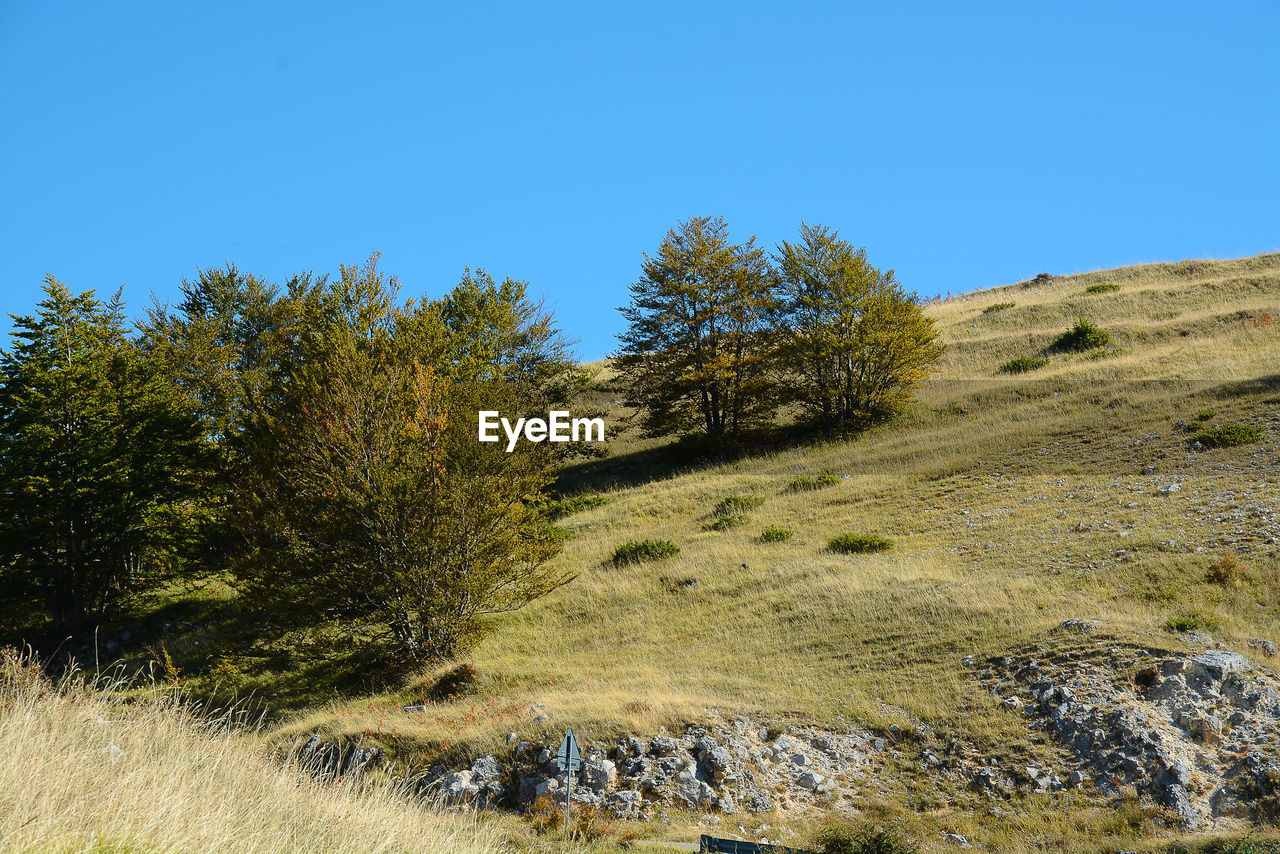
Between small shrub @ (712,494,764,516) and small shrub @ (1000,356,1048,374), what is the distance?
22791mm

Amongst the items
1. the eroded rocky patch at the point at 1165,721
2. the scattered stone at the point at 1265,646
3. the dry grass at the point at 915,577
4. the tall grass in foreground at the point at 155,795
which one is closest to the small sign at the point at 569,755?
the dry grass at the point at 915,577

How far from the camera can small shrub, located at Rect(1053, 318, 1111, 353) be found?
53156 mm

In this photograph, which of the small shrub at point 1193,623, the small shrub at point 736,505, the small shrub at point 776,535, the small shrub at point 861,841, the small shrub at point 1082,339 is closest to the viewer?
the small shrub at point 861,841

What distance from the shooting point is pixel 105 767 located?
842 cm

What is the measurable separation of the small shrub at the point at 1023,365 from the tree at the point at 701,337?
14.5 m

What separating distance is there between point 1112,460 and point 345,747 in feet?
91.6

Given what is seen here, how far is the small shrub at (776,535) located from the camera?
107 feet

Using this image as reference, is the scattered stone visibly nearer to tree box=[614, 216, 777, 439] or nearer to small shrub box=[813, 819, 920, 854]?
small shrub box=[813, 819, 920, 854]

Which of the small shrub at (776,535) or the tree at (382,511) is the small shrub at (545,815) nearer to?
the tree at (382,511)

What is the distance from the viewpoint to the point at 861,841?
1444 cm

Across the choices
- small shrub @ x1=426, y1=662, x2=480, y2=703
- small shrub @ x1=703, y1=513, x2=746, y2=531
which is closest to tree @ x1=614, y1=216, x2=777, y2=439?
small shrub @ x1=703, y1=513, x2=746, y2=531

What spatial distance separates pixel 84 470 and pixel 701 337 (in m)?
29.8

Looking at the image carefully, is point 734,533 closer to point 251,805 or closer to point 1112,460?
point 1112,460

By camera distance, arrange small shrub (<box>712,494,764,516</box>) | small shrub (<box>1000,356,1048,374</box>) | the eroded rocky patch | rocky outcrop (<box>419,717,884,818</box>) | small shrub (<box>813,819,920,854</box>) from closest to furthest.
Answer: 1. small shrub (<box>813,819,920,854</box>)
2. the eroded rocky patch
3. rocky outcrop (<box>419,717,884,818</box>)
4. small shrub (<box>712,494,764,516</box>)
5. small shrub (<box>1000,356,1048,374</box>)
